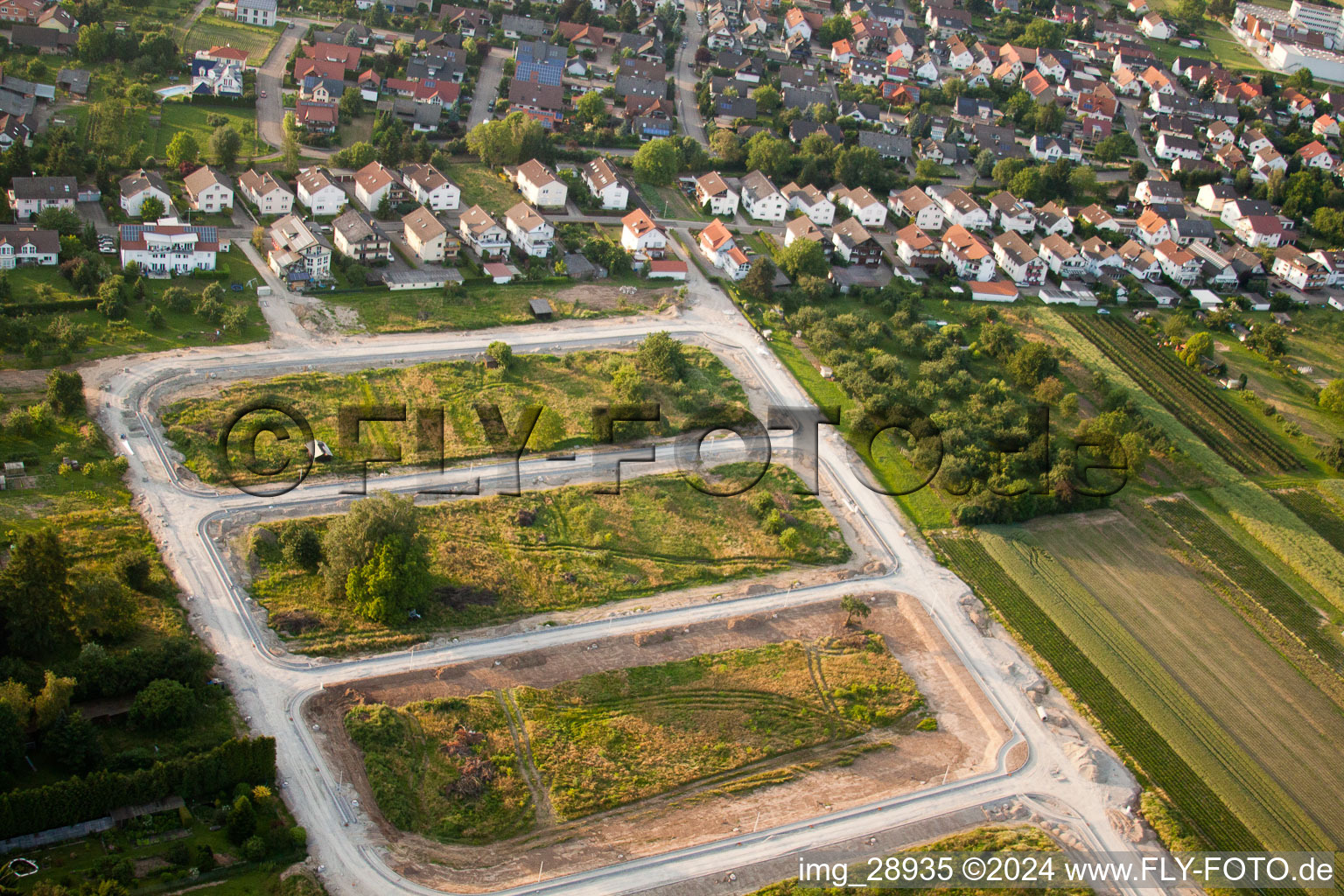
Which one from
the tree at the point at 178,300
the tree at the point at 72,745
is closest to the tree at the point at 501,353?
the tree at the point at 178,300

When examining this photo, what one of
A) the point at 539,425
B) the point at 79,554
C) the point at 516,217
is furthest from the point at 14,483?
the point at 516,217

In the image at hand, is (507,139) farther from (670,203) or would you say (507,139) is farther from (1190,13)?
(1190,13)

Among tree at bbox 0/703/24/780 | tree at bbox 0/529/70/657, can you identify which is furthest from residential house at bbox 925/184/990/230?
tree at bbox 0/703/24/780

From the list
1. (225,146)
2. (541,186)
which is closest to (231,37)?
(225,146)

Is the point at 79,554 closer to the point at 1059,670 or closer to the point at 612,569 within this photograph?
the point at 612,569

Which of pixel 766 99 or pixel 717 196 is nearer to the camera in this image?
pixel 717 196

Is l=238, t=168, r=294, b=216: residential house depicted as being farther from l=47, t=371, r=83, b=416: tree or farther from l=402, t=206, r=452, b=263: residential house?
l=47, t=371, r=83, b=416: tree
